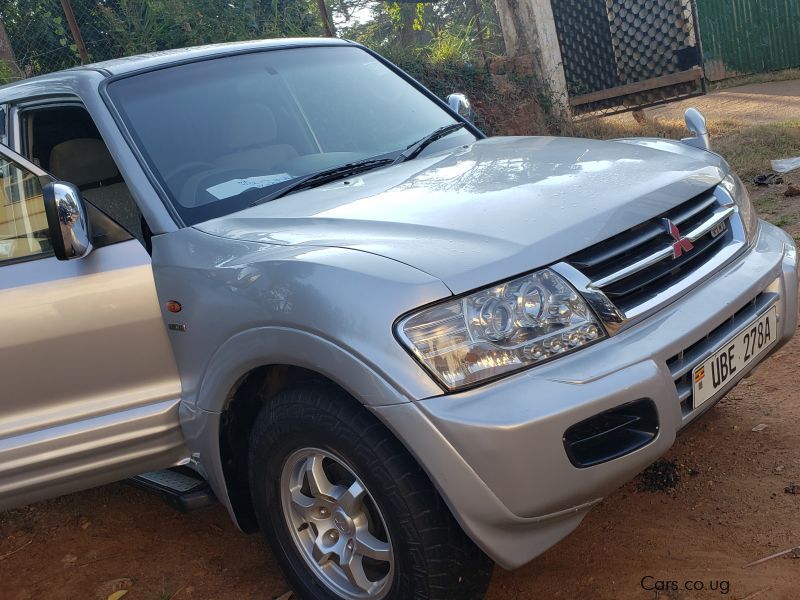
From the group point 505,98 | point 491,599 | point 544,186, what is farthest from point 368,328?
point 505,98

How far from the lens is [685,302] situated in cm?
242

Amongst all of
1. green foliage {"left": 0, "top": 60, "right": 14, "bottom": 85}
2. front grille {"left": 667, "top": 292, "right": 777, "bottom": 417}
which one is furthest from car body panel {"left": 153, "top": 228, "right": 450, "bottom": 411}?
green foliage {"left": 0, "top": 60, "right": 14, "bottom": 85}

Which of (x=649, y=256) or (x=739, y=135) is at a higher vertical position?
(x=649, y=256)

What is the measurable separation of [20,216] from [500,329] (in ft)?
5.73

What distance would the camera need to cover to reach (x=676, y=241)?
Answer: 2.48 metres

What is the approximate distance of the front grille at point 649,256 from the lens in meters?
2.30

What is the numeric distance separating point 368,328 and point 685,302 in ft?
2.98

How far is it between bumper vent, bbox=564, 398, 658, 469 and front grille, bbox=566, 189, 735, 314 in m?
0.29

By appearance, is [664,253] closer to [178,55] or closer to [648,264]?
[648,264]

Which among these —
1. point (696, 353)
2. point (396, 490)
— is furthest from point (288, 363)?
point (696, 353)

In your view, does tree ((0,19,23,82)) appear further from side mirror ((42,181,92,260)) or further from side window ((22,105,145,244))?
side mirror ((42,181,92,260))

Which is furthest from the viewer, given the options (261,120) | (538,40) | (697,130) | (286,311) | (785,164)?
(538,40)

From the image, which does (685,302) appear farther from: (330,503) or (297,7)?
(297,7)

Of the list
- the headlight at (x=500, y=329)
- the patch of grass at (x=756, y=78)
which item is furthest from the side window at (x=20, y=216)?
the patch of grass at (x=756, y=78)
